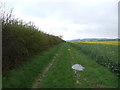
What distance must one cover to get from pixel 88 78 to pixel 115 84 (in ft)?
5.19

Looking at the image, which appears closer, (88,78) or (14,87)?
(14,87)

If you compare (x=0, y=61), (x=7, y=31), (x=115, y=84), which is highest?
(x=7, y=31)

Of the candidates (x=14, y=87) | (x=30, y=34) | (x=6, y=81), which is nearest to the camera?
(x=14, y=87)

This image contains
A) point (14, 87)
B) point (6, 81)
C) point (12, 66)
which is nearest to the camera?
point (14, 87)

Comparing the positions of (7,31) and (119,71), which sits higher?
(7,31)

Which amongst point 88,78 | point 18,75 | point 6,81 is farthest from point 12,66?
point 88,78

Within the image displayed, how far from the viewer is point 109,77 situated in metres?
10.9

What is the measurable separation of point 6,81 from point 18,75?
1312 mm

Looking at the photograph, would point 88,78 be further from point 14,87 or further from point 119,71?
point 14,87

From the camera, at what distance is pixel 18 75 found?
9.92 metres

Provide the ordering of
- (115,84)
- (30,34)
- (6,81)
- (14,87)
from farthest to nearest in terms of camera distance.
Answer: (30,34), (115,84), (6,81), (14,87)

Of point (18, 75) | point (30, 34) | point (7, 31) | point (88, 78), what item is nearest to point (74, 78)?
point (88, 78)

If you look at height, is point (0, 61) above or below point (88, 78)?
above

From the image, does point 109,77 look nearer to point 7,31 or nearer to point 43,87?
point 43,87
